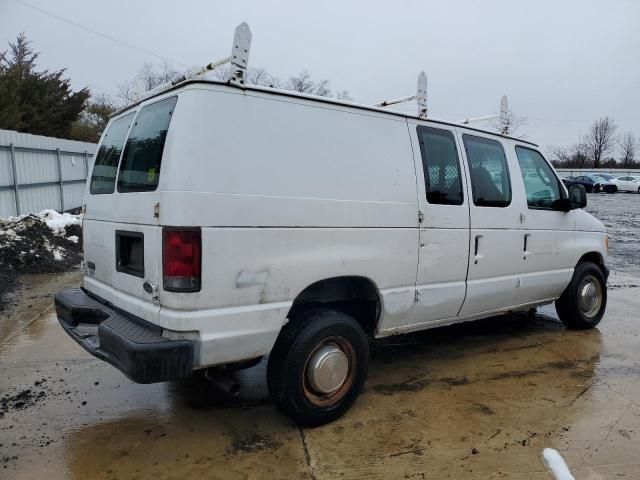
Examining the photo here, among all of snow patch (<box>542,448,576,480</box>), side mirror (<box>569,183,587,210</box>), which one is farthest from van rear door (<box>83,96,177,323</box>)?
side mirror (<box>569,183,587,210</box>)

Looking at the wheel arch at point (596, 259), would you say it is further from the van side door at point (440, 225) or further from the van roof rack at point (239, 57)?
the van roof rack at point (239, 57)

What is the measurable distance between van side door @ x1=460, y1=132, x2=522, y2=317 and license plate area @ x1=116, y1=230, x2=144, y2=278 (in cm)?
271

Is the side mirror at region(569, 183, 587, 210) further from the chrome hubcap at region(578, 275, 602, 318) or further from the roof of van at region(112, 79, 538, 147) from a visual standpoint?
the roof of van at region(112, 79, 538, 147)

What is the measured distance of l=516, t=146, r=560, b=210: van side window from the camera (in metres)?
5.09

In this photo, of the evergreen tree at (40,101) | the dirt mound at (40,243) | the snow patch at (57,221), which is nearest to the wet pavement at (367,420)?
the dirt mound at (40,243)

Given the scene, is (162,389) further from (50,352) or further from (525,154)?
(525,154)

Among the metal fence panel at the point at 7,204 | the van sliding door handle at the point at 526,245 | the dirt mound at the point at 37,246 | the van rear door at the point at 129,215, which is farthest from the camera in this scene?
the metal fence panel at the point at 7,204

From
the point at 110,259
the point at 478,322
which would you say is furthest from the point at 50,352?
the point at 478,322

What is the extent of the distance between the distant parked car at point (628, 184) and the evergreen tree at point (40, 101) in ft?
129

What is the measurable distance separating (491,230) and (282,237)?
2.25 m

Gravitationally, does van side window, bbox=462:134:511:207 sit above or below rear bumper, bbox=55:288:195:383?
above

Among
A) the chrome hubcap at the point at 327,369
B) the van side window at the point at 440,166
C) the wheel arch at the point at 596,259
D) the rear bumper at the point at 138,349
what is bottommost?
the chrome hubcap at the point at 327,369

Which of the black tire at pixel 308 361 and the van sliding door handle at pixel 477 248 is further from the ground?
the van sliding door handle at pixel 477 248

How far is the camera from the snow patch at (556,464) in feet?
9.84
